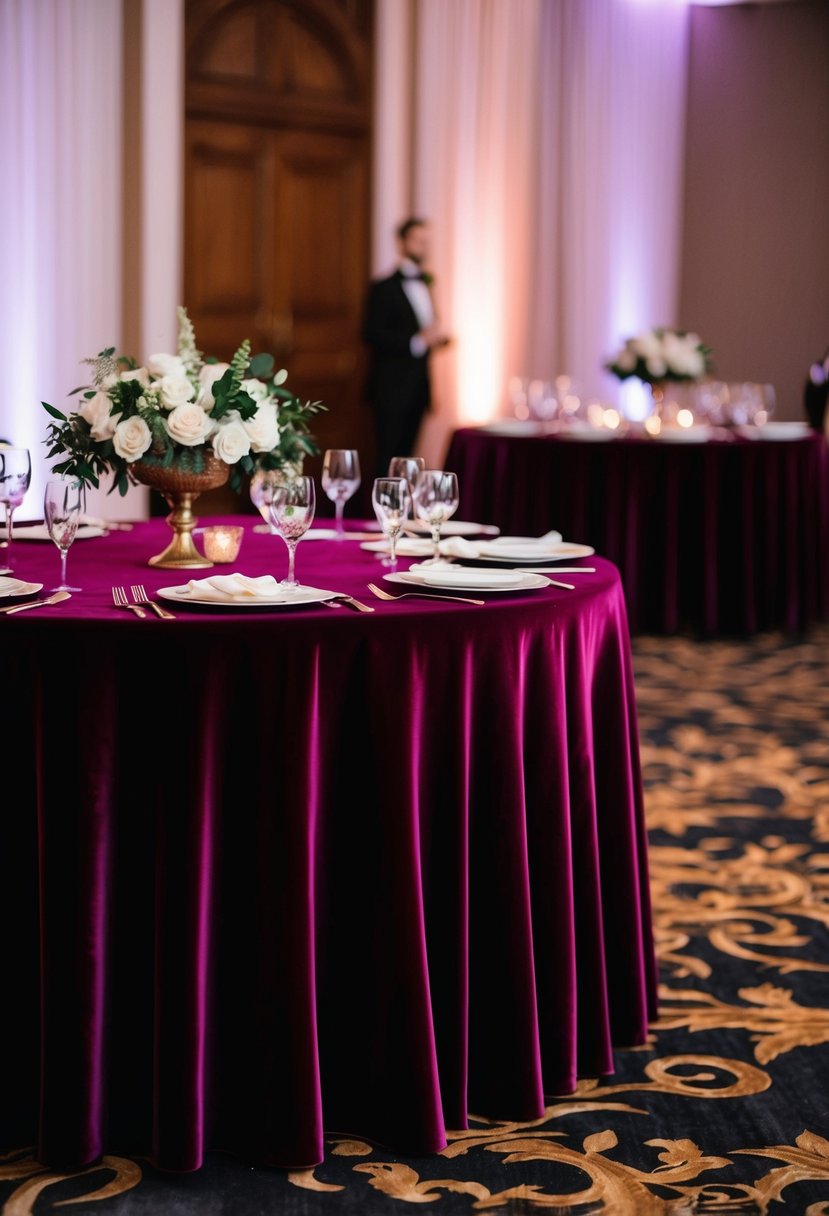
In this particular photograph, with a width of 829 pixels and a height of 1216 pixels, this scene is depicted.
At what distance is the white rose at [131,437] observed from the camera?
2.39 metres

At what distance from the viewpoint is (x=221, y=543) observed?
8.46ft

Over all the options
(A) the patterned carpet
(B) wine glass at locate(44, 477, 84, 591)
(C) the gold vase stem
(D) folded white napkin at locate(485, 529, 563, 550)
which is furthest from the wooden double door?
(B) wine glass at locate(44, 477, 84, 591)

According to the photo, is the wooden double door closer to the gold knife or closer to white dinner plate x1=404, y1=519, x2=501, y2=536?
white dinner plate x1=404, y1=519, x2=501, y2=536

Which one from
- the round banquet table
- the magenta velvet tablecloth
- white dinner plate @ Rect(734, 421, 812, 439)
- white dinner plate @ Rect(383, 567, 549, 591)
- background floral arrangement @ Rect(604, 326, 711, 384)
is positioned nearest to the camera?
the magenta velvet tablecloth

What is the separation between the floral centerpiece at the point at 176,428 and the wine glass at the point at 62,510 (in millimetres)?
55

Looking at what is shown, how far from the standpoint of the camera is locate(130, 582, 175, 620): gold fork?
2.02 m

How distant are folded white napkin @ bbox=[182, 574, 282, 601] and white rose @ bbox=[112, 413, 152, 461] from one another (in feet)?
1.21

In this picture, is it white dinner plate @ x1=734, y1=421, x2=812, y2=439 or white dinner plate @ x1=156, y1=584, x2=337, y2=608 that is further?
white dinner plate @ x1=734, y1=421, x2=812, y2=439

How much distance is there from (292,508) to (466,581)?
30 cm

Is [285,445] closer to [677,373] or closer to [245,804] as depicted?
[245,804]

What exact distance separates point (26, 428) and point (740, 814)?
16.4 feet

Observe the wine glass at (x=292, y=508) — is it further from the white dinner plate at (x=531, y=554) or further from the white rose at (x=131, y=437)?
the white dinner plate at (x=531, y=554)

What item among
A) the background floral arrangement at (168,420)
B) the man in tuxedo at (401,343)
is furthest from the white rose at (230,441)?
the man in tuxedo at (401,343)

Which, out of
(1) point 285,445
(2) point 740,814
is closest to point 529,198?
(2) point 740,814
